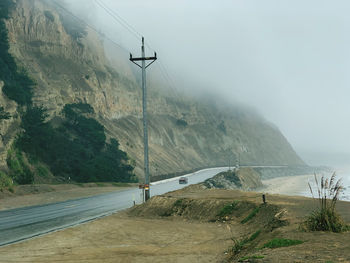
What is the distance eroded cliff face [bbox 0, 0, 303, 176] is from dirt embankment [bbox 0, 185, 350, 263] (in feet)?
121

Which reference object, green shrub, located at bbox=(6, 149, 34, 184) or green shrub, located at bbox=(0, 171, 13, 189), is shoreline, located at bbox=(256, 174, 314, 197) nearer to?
green shrub, located at bbox=(6, 149, 34, 184)

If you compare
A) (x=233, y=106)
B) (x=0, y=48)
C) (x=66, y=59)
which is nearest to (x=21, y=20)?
(x=66, y=59)

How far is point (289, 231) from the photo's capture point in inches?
→ 492

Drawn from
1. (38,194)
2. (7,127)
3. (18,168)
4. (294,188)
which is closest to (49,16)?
(7,127)

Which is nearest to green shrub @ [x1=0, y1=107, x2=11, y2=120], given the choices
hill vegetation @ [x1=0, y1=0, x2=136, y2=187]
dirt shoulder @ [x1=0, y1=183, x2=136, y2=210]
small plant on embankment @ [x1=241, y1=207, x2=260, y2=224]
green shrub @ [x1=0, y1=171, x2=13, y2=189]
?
hill vegetation @ [x1=0, y1=0, x2=136, y2=187]

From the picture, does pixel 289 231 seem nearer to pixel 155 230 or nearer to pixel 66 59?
pixel 155 230

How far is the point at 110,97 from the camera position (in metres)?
101

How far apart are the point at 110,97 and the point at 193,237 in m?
86.4

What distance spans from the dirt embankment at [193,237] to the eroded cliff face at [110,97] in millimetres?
36882

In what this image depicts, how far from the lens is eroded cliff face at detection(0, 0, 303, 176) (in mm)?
79188

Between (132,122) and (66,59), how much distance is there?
26.1m

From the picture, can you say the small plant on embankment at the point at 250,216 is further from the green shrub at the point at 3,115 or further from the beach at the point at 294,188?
the beach at the point at 294,188

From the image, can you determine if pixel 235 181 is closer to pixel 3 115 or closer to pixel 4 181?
pixel 3 115

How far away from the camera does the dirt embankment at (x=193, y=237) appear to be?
10102 millimetres
